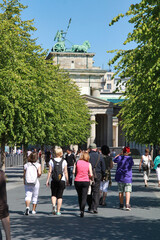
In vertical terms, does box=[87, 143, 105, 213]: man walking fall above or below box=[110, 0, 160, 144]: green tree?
below

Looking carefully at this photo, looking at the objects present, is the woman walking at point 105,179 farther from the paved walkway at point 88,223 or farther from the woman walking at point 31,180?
the woman walking at point 31,180

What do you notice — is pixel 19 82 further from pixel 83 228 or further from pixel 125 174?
pixel 83 228

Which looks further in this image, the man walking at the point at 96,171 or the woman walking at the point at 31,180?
the man walking at the point at 96,171

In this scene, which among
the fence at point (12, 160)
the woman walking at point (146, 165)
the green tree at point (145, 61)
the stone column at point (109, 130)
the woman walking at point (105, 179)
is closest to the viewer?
the green tree at point (145, 61)

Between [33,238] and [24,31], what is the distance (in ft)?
67.8

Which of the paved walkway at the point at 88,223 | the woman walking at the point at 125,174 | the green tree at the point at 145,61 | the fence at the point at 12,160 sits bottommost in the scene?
the paved walkway at the point at 88,223

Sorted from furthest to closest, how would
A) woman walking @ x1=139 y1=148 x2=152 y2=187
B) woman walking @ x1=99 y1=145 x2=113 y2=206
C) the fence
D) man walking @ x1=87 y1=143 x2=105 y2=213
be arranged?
1. the fence
2. woman walking @ x1=139 y1=148 x2=152 y2=187
3. woman walking @ x1=99 y1=145 x2=113 y2=206
4. man walking @ x1=87 y1=143 x2=105 y2=213

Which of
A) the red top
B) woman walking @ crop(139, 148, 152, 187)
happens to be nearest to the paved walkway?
the red top

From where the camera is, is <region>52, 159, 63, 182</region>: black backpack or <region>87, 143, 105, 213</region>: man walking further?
<region>87, 143, 105, 213</region>: man walking

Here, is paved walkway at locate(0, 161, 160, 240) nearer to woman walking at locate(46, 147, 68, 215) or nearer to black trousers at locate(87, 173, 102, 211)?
black trousers at locate(87, 173, 102, 211)

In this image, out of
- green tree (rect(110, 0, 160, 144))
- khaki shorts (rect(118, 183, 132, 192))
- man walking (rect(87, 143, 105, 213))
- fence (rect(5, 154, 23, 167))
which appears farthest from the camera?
fence (rect(5, 154, 23, 167))

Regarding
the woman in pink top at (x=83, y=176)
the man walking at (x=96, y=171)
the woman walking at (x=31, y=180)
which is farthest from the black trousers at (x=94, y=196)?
the woman walking at (x=31, y=180)

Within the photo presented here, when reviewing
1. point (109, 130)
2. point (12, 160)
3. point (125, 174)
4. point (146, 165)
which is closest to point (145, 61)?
point (125, 174)

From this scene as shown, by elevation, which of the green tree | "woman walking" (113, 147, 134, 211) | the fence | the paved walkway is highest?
the green tree
